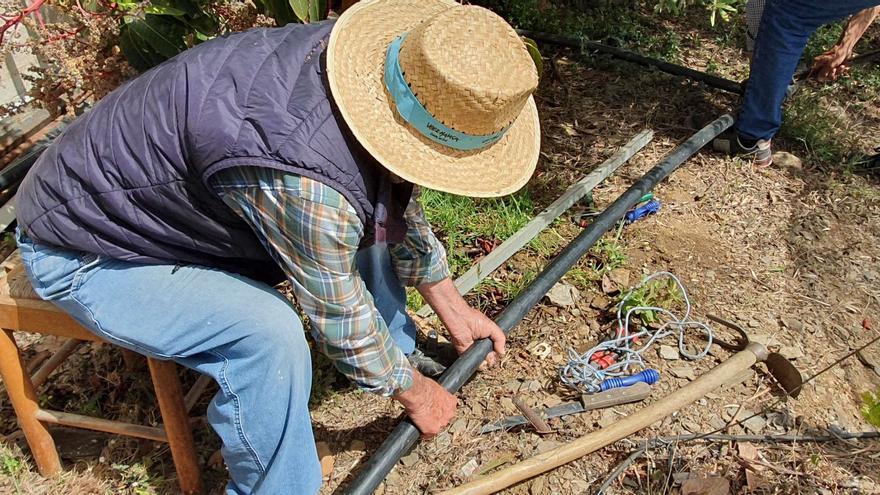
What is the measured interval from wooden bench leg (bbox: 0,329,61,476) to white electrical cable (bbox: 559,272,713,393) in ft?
5.85

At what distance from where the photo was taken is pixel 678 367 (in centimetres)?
272

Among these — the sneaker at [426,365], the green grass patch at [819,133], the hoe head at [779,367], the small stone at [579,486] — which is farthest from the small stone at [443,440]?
the green grass patch at [819,133]

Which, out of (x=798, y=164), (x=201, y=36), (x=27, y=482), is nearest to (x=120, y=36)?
(x=201, y=36)

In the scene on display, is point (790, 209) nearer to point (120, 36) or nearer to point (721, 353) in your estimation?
point (721, 353)

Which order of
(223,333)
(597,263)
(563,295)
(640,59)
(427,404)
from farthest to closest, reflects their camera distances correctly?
(640,59) → (597,263) → (563,295) → (427,404) → (223,333)

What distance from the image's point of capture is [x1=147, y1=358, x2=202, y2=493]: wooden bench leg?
82.4 inches

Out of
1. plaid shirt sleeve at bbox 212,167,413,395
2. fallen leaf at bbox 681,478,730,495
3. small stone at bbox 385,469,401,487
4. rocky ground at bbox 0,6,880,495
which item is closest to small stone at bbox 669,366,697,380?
rocky ground at bbox 0,6,880,495

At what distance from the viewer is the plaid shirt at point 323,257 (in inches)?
63.2

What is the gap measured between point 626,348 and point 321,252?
1474 mm

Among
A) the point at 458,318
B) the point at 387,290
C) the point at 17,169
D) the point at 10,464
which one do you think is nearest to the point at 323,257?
the point at 387,290

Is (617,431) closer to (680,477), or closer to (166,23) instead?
(680,477)

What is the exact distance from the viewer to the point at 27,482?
242 cm

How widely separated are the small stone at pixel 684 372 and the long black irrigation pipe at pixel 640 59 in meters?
2.13

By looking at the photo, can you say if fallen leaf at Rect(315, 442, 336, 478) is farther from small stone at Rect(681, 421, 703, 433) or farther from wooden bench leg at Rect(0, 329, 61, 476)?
small stone at Rect(681, 421, 703, 433)
